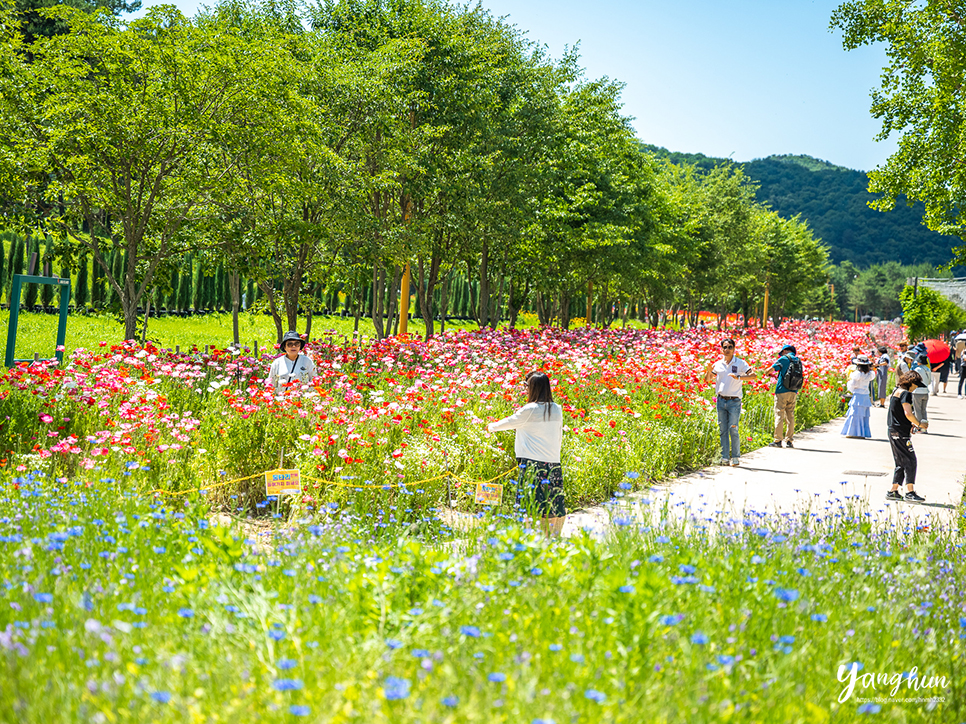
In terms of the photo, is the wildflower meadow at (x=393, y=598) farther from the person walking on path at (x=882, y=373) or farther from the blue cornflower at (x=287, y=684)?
the person walking on path at (x=882, y=373)

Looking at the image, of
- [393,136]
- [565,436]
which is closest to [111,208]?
[393,136]

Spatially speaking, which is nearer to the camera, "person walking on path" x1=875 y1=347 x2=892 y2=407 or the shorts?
the shorts

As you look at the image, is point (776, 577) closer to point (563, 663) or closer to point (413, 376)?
point (563, 663)

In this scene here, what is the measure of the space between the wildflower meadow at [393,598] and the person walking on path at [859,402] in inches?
264

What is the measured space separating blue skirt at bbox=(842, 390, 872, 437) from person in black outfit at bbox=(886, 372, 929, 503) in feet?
15.6

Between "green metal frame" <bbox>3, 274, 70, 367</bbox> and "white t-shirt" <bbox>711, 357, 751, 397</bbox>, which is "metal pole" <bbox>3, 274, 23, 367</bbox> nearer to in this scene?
"green metal frame" <bbox>3, 274, 70, 367</bbox>

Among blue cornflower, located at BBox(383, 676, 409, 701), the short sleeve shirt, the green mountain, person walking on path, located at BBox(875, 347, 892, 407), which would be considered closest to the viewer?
blue cornflower, located at BBox(383, 676, 409, 701)

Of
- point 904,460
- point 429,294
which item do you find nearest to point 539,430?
point 904,460

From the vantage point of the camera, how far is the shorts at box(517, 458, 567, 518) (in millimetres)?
6219

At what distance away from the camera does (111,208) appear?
45.1 feet

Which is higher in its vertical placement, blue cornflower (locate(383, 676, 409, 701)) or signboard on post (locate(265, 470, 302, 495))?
blue cornflower (locate(383, 676, 409, 701))

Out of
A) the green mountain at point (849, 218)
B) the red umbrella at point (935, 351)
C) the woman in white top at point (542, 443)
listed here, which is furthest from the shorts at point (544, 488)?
the green mountain at point (849, 218)

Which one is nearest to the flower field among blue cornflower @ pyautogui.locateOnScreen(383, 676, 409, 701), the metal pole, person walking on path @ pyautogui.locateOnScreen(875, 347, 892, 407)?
the metal pole

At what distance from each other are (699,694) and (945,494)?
24.9 feet
